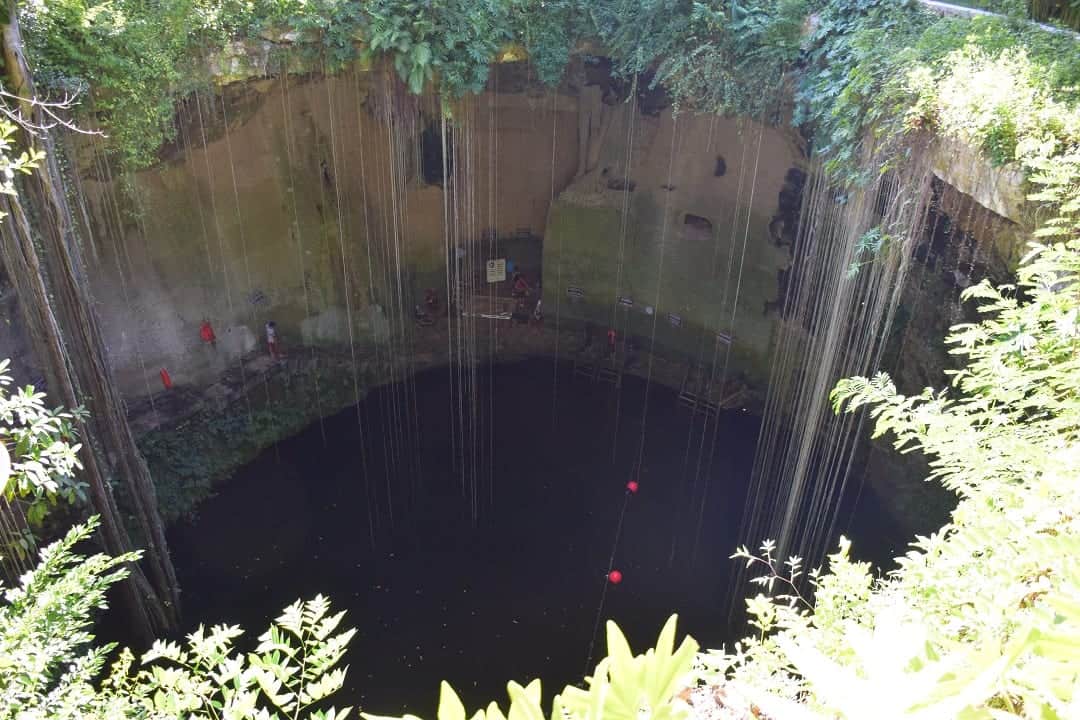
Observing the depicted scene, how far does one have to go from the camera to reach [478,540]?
703cm

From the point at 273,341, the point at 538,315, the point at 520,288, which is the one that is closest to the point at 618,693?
the point at 273,341

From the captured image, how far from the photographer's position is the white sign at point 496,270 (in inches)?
398

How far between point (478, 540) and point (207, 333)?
369 cm

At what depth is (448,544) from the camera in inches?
276

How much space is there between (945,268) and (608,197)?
13.8 feet

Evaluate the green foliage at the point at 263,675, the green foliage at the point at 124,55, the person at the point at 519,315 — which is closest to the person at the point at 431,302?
the person at the point at 519,315

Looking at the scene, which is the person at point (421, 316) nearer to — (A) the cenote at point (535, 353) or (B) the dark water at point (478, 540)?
(A) the cenote at point (535, 353)

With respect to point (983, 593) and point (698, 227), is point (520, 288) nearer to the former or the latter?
point (698, 227)

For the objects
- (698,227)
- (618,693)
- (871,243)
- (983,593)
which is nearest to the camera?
(618,693)

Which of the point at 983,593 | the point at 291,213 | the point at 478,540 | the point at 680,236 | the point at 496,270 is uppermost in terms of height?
the point at 983,593

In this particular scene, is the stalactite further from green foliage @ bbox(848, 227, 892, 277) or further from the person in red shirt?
the person in red shirt

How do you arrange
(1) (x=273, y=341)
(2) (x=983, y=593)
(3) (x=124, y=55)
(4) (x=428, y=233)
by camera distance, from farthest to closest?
(4) (x=428, y=233) < (1) (x=273, y=341) < (3) (x=124, y=55) < (2) (x=983, y=593)

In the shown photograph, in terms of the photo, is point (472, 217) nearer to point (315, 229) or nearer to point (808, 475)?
point (315, 229)

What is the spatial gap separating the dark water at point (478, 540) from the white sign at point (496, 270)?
1825 mm
